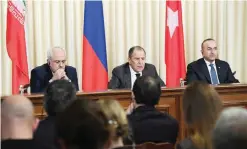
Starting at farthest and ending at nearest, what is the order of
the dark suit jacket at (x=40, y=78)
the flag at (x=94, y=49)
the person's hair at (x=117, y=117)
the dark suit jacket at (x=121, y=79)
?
the flag at (x=94, y=49)
the dark suit jacket at (x=121, y=79)
the dark suit jacket at (x=40, y=78)
the person's hair at (x=117, y=117)

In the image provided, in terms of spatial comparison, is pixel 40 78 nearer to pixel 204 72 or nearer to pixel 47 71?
pixel 47 71

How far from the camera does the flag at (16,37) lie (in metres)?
6.27

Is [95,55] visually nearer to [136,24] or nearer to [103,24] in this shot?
[103,24]

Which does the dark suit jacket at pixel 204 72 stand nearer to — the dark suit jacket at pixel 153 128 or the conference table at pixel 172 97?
the conference table at pixel 172 97

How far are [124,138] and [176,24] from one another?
4455mm

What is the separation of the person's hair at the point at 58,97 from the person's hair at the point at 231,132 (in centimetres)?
159

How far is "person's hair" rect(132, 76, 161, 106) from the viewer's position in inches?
146

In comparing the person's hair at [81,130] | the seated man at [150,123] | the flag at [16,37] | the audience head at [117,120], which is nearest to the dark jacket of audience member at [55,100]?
the seated man at [150,123]

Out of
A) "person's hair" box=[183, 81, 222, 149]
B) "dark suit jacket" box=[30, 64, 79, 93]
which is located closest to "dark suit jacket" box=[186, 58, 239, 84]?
"dark suit jacket" box=[30, 64, 79, 93]

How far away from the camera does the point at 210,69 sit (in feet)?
21.4

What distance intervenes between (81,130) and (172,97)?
316cm

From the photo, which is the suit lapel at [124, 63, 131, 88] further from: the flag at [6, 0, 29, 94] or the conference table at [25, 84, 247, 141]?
the flag at [6, 0, 29, 94]

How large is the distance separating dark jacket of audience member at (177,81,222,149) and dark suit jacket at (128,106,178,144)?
0.50 meters

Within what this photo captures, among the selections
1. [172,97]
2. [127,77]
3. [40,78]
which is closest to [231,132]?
[172,97]
